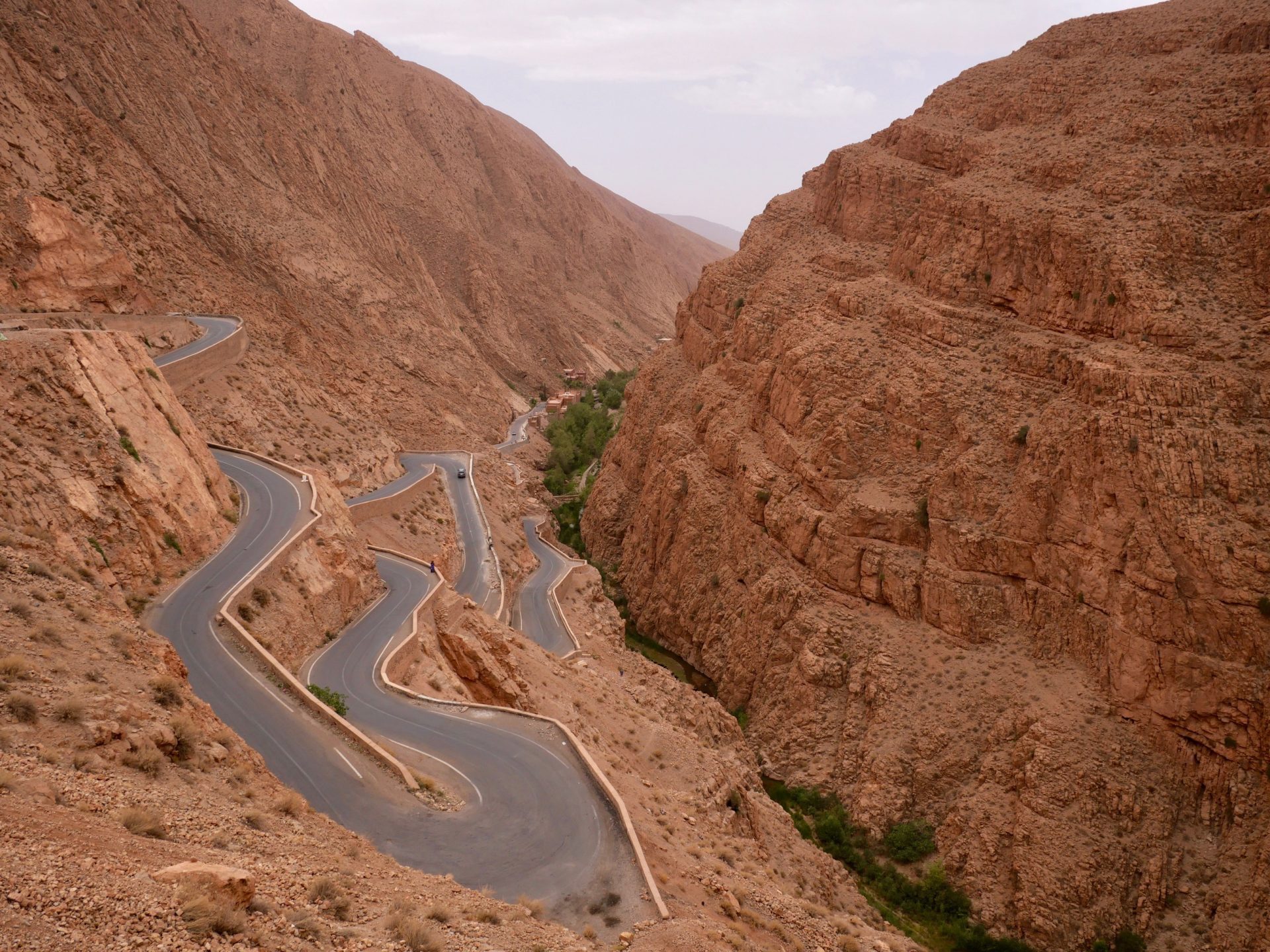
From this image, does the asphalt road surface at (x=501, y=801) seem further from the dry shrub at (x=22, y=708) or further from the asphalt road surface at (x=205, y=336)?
the asphalt road surface at (x=205, y=336)

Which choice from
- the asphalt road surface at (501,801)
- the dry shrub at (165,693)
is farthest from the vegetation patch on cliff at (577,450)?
the dry shrub at (165,693)

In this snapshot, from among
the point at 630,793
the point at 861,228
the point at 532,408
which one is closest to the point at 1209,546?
the point at 630,793

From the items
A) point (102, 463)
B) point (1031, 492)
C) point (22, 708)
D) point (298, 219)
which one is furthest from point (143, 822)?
point (298, 219)

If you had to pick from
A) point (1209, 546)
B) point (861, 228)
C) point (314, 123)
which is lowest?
point (1209, 546)

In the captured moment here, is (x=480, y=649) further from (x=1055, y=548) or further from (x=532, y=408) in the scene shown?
(x=532, y=408)

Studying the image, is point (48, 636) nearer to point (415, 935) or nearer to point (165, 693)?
point (165, 693)

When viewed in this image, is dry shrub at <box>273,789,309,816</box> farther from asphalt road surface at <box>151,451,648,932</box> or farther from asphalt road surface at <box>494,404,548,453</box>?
asphalt road surface at <box>494,404,548,453</box>

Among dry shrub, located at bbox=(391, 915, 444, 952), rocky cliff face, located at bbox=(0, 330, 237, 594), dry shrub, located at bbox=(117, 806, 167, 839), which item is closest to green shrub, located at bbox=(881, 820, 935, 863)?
dry shrub, located at bbox=(391, 915, 444, 952)
